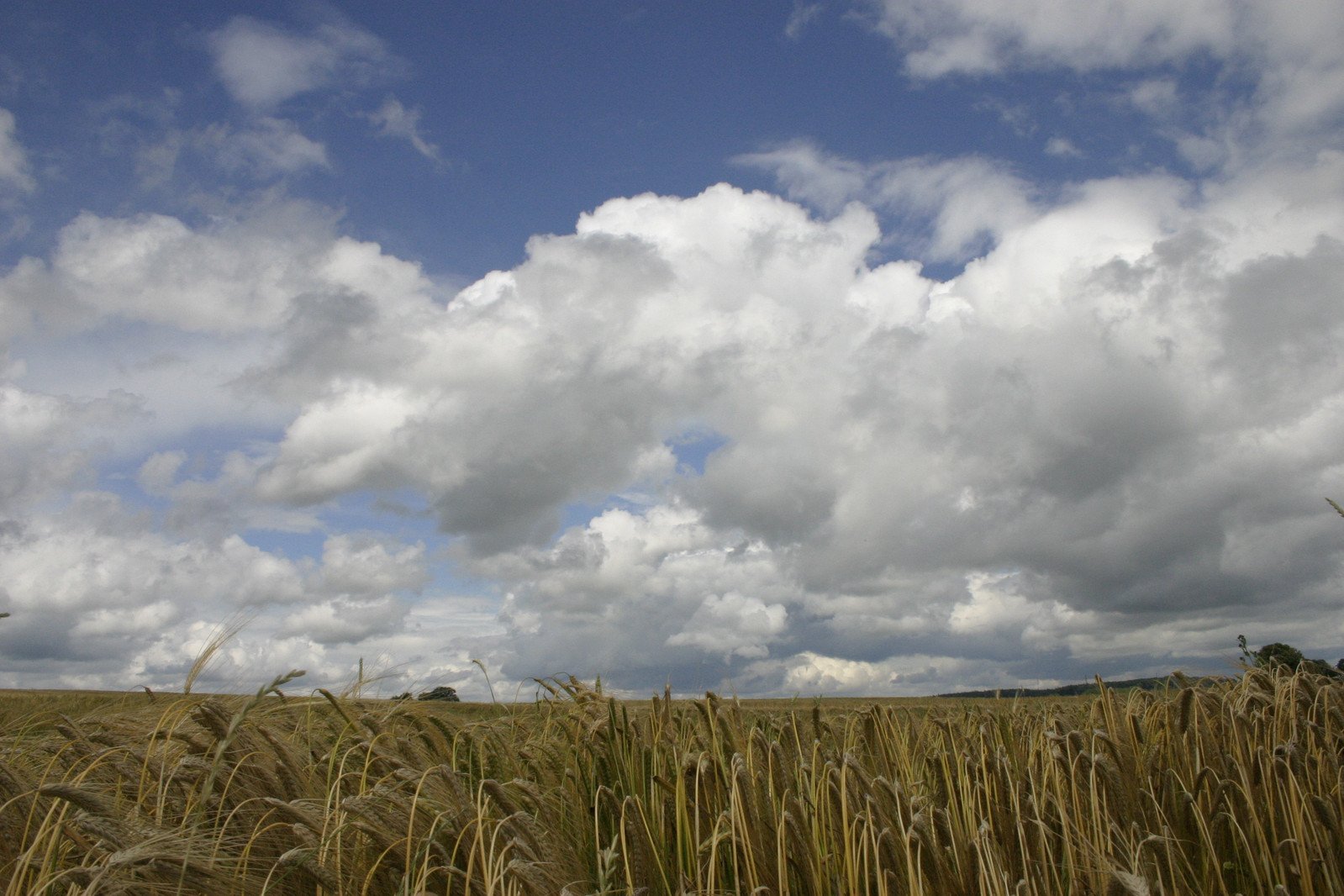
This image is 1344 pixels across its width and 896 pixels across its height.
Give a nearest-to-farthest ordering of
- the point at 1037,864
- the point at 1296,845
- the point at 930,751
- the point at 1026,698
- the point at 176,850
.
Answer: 1. the point at 176,850
2. the point at 1296,845
3. the point at 1037,864
4. the point at 930,751
5. the point at 1026,698

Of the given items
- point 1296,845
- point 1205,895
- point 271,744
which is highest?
point 271,744

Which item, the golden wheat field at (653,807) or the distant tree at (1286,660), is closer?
the golden wheat field at (653,807)

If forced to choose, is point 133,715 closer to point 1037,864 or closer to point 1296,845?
point 1037,864

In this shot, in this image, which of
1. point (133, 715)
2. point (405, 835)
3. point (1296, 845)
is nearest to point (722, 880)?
point (405, 835)

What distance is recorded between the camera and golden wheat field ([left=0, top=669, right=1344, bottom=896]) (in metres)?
3.87

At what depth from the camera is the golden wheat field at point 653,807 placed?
3869 mm

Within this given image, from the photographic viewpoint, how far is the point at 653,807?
16.3ft

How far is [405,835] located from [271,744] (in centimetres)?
134

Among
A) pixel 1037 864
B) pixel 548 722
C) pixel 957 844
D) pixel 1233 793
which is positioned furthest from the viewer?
pixel 548 722

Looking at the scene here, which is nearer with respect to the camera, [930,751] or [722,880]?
[722,880]

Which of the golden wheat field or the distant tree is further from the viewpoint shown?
the distant tree

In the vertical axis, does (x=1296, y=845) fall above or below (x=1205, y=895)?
above

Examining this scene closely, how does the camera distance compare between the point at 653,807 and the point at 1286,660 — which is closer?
the point at 653,807

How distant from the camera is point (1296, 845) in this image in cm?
477
